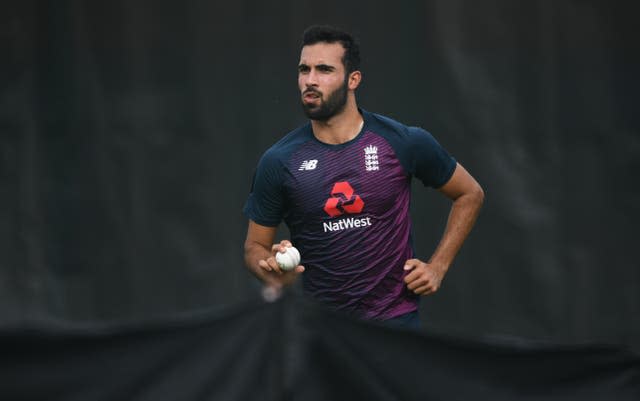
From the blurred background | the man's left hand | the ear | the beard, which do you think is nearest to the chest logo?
the beard

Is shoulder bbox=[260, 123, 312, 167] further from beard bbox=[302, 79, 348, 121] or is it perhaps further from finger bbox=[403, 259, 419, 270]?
finger bbox=[403, 259, 419, 270]

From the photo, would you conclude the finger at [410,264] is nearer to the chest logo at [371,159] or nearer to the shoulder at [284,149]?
the chest logo at [371,159]

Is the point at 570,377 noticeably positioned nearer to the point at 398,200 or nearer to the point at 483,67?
the point at 398,200

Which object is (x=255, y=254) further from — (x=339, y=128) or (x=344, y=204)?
(x=339, y=128)

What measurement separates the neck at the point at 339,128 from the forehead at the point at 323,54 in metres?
0.20

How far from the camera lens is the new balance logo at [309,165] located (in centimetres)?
497

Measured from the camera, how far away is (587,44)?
6855mm

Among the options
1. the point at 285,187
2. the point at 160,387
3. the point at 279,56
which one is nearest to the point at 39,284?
the point at 279,56

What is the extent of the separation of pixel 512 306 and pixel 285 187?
7.77 feet

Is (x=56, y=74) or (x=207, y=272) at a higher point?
(x=56, y=74)

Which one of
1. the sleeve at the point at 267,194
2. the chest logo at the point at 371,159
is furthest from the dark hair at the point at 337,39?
the sleeve at the point at 267,194

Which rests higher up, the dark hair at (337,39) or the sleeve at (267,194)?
the dark hair at (337,39)

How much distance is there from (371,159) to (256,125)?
78.0 inches

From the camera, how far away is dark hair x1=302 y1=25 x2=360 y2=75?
16.6ft
